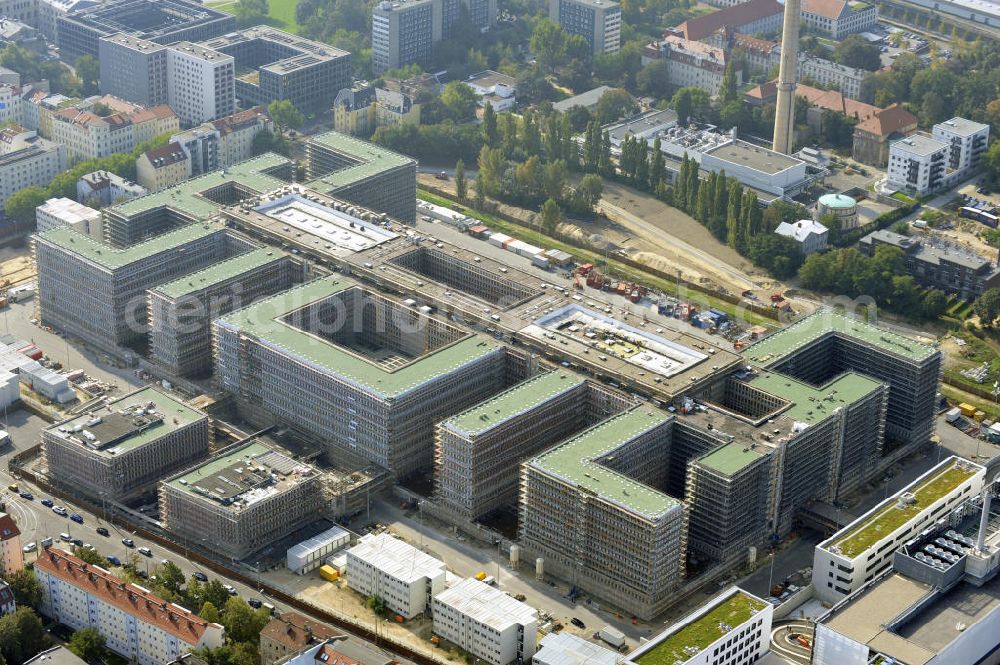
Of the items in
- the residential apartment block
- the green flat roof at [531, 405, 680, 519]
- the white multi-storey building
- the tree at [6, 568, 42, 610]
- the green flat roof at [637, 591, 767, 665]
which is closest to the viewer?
the green flat roof at [637, 591, 767, 665]

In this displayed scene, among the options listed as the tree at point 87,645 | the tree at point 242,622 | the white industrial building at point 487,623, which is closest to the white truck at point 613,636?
the white industrial building at point 487,623

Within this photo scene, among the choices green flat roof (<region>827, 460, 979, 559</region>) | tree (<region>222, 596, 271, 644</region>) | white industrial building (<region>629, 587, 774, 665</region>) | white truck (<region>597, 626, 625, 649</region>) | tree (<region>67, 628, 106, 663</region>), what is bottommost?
white truck (<region>597, 626, 625, 649</region>)

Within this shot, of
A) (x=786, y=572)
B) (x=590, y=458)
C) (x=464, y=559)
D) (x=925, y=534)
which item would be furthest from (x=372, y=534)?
(x=925, y=534)

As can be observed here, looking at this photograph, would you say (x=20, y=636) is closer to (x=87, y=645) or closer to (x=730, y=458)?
(x=87, y=645)

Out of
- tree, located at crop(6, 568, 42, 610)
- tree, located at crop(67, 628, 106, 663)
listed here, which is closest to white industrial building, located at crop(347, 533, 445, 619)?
tree, located at crop(67, 628, 106, 663)

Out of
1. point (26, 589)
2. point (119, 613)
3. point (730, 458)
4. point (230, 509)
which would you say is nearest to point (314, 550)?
point (230, 509)

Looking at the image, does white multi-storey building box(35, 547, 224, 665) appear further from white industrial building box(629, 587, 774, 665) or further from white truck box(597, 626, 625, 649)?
white industrial building box(629, 587, 774, 665)

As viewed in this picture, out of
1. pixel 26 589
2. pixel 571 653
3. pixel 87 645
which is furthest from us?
pixel 26 589
